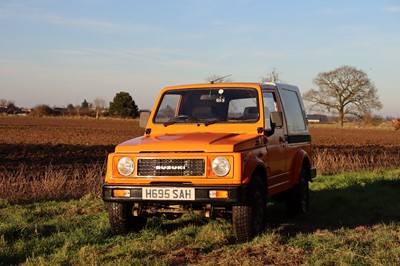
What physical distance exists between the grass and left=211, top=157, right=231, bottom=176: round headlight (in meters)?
0.83

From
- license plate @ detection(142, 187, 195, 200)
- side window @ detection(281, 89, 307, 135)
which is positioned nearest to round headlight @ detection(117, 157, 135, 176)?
license plate @ detection(142, 187, 195, 200)

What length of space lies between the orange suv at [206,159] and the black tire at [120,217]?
1 cm

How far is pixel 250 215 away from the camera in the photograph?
5953 mm

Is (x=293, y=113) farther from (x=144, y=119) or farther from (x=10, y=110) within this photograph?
(x=10, y=110)

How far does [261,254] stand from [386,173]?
31.7 feet

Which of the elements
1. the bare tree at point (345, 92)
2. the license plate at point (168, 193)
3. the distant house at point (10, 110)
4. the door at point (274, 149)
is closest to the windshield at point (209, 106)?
the door at point (274, 149)

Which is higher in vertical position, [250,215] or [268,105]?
[268,105]

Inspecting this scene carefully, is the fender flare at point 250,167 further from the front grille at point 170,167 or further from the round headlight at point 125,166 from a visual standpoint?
the round headlight at point 125,166

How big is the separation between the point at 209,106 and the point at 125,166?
1687mm

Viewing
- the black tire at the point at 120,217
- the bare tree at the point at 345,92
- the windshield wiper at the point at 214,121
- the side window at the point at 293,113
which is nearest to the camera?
the black tire at the point at 120,217

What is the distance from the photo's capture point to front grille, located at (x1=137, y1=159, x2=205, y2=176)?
598 centimetres

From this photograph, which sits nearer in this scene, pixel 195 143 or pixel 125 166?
pixel 195 143

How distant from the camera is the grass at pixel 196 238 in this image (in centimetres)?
522

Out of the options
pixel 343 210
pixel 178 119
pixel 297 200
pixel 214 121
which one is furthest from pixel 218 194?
pixel 343 210
